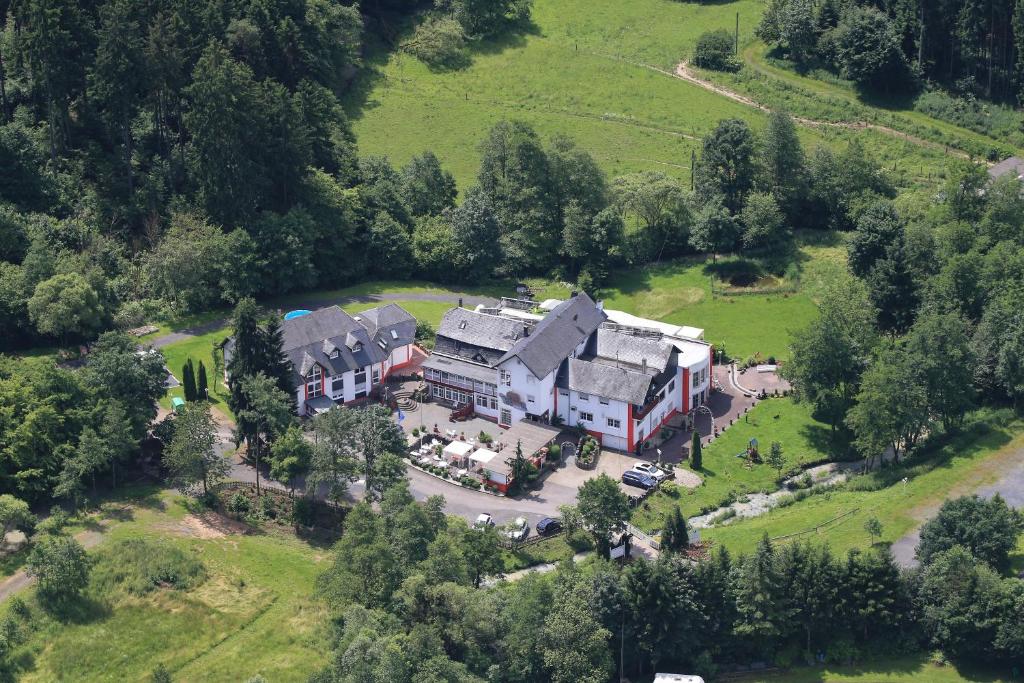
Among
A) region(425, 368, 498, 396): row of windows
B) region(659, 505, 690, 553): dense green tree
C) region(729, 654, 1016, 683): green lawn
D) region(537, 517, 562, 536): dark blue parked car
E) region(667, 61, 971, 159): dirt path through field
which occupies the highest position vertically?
region(667, 61, 971, 159): dirt path through field

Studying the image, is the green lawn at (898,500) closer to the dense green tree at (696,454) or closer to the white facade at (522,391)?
the dense green tree at (696,454)

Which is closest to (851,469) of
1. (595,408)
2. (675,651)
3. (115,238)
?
(595,408)

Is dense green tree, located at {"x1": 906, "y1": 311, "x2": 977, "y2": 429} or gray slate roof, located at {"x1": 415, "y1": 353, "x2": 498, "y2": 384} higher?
dense green tree, located at {"x1": 906, "y1": 311, "x2": 977, "y2": 429}

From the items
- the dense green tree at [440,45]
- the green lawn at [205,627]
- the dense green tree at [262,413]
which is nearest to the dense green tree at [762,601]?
the green lawn at [205,627]

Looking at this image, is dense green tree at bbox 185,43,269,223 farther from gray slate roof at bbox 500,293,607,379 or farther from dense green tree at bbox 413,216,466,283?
gray slate roof at bbox 500,293,607,379

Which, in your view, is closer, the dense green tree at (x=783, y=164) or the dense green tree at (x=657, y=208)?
the dense green tree at (x=657, y=208)

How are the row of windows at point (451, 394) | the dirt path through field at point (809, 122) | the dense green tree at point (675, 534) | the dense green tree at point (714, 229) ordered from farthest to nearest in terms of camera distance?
the dirt path through field at point (809, 122)
the dense green tree at point (714, 229)
the row of windows at point (451, 394)
the dense green tree at point (675, 534)

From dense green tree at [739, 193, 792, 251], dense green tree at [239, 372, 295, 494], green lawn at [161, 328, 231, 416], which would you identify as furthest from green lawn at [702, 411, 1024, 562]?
green lawn at [161, 328, 231, 416]

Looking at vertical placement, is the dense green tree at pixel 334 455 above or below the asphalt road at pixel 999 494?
above
